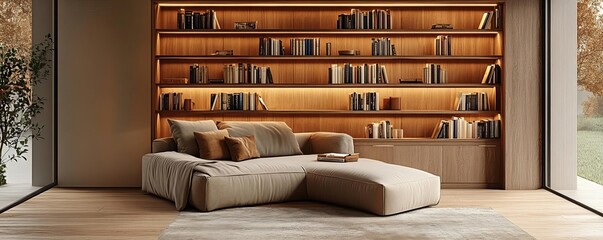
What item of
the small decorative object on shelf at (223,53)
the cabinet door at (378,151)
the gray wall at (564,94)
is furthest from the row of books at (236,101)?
the gray wall at (564,94)

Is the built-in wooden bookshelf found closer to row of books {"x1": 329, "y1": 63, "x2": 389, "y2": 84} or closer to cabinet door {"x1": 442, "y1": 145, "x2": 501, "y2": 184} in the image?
row of books {"x1": 329, "y1": 63, "x2": 389, "y2": 84}

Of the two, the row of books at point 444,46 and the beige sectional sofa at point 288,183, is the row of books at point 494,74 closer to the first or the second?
the row of books at point 444,46

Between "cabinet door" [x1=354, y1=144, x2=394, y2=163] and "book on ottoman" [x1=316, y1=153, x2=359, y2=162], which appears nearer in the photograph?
"book on ottoman" [x1=316, y1=153, x2=359, y2=162]

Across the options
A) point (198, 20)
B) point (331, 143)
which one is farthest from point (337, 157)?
point (198, 20)

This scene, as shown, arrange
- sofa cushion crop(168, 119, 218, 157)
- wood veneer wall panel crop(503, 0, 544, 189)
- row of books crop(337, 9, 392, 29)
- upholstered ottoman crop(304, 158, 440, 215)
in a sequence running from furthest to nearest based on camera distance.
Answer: row of books crop(337, 9, 392, 29) < wood veneer wall panel crop(503, 0, 544, 189) < sofa cushion crop(168, 119, 218, 157) < upholstered ottoman crop(304, 158, 440, 215)

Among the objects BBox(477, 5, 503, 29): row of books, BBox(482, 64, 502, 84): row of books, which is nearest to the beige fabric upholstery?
BBox(482, 64, 502, 84): row of books

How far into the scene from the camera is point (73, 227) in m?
6.02

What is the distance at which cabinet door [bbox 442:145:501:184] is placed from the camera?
8.56 meters

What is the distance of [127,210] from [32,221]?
88 centimetres

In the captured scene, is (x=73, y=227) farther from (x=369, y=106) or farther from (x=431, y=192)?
(x=369, y=106)

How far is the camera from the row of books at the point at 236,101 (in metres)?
8.66

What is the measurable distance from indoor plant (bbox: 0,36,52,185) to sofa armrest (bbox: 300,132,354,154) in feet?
9.52

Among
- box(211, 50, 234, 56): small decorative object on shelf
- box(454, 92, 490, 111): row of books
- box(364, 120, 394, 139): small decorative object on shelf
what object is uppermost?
box(211, 50, 234, 56): small decorative object on shelf

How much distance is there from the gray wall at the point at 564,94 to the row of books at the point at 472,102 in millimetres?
750
